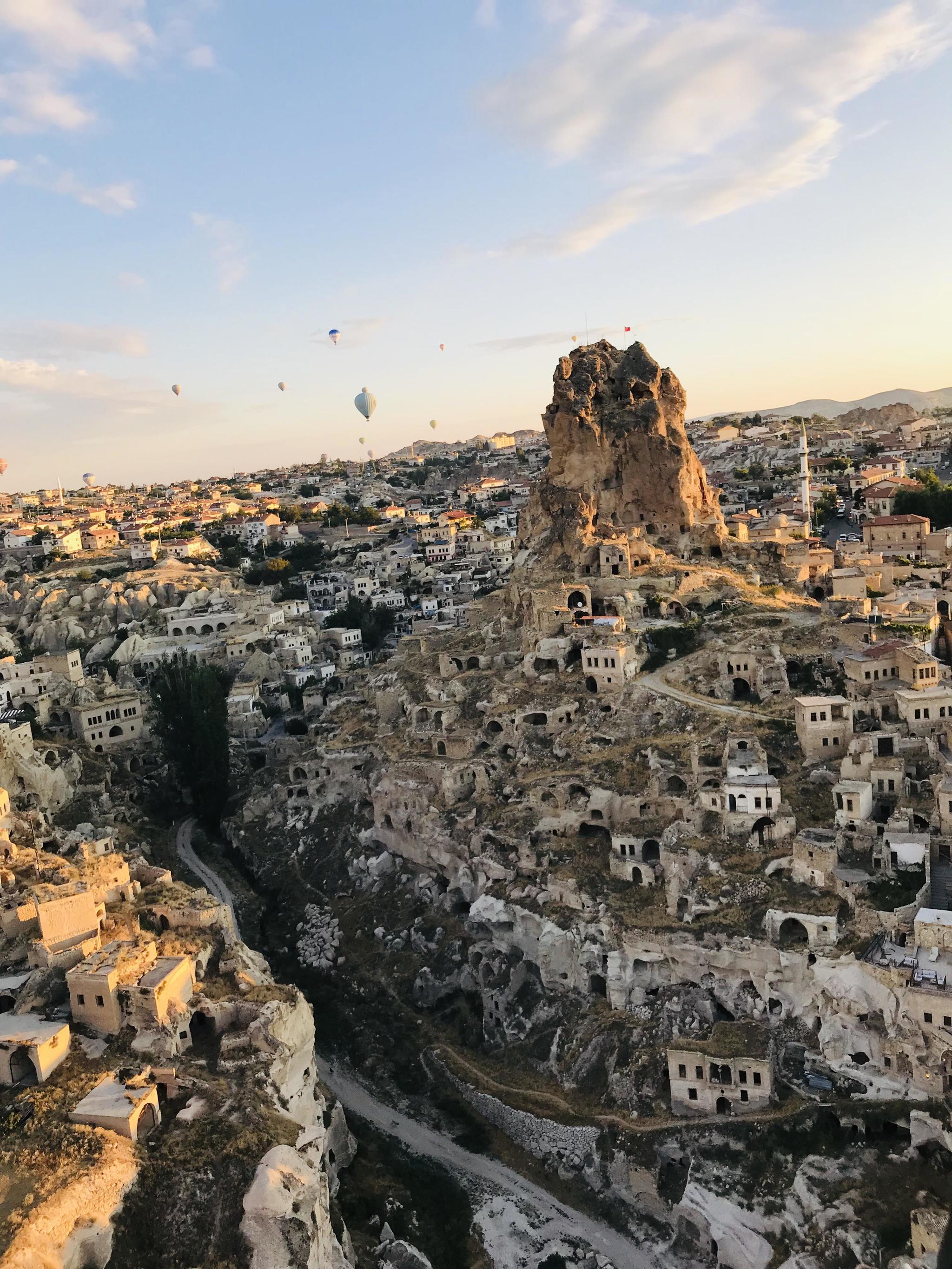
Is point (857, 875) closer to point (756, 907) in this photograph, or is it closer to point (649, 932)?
point (756, 907)

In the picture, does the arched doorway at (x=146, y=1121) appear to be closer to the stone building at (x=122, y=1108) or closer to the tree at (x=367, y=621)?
the stone building at (x=122, y=1108)

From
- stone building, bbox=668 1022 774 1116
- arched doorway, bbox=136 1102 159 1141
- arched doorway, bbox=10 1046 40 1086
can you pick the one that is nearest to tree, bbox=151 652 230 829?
arched doorway, bbox=10 1046 40 1086

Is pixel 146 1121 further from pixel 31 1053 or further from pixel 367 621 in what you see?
pixel 367 621

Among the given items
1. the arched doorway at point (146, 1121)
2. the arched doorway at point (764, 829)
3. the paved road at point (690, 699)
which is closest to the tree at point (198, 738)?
the paved road at point (690, 699)

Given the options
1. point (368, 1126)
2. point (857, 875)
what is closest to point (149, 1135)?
point (368, 1126)

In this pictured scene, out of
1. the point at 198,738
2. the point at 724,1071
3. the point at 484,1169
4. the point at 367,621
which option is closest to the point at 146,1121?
the point at 484,1169

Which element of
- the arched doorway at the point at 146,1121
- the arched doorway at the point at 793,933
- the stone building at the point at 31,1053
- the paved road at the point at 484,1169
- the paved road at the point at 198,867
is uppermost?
the stone building at the point at 31,1053

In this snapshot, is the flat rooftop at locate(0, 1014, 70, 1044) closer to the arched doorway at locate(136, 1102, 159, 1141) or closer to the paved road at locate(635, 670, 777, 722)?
the arched doorway at locate(136, 1102, 159, 1141)

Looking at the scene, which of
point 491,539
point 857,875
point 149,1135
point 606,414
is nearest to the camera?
point 149,1135
